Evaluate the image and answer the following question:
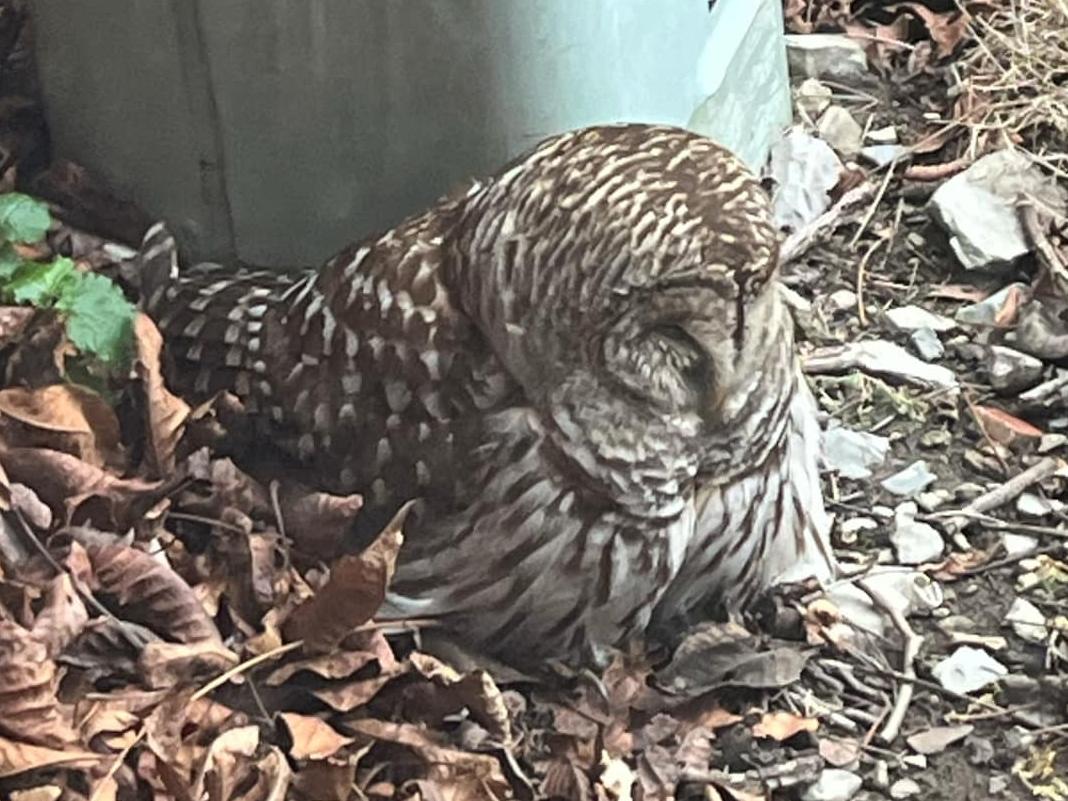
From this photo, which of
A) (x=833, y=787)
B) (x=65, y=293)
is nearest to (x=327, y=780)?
(x=833, y=787)

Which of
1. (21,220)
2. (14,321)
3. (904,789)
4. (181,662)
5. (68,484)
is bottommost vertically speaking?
(904,789)

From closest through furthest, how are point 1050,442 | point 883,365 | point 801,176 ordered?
point 1050,442 → point 883,365 → point 801,176

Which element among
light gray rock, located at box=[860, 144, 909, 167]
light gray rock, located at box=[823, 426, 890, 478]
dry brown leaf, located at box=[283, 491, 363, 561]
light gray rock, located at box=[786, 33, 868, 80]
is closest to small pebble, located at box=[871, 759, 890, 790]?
light gray rock, located at box=[823, 426, 890, 478]

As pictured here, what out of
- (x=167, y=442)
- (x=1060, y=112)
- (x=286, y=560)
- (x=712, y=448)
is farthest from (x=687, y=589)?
(x=1060, y=112)

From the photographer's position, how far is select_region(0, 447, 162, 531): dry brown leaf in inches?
86.4

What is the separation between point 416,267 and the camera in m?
2.24

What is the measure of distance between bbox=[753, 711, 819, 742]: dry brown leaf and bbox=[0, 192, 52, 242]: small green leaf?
3.22ft

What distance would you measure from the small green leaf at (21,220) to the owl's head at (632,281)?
0.51 m

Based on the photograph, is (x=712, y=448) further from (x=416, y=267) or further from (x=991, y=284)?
(x=991, y=284)

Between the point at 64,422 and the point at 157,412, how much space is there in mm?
102

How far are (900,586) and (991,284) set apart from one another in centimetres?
67

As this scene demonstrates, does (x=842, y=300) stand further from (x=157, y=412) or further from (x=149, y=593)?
(x=149, y=593)

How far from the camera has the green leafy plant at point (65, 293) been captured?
2293 mm

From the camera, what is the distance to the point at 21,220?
2.30m
